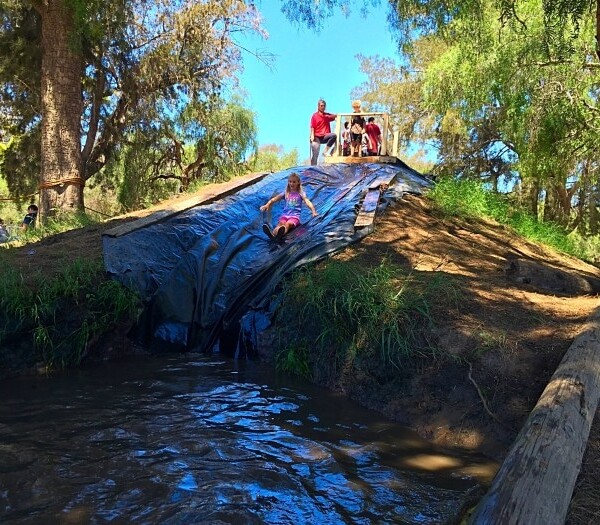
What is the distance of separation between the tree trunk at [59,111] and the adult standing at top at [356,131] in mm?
5646

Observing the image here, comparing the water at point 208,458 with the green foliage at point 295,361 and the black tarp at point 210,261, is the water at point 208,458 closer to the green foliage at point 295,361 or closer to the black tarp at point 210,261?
the green foliage at point 295,361

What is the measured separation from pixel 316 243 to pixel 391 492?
3.94 metres

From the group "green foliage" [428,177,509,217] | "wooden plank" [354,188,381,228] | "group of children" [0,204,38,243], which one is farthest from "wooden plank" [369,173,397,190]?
"group of children" [0,204,38,243]

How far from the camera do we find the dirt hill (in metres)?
3.82

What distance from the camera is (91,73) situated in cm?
1405

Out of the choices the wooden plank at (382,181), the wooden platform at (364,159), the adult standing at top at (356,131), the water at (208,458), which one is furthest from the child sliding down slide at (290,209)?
the adult standing at top at (356,131)

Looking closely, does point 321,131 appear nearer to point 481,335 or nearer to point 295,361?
point 295,361

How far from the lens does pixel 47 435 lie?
356 centimetres

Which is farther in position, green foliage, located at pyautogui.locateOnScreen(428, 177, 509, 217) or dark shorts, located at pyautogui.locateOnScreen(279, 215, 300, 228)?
green foliage, located at pyautogui.locateOnScreen(428, 177, 509, 217)

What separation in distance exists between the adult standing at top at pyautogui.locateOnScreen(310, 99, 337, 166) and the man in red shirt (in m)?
0.79

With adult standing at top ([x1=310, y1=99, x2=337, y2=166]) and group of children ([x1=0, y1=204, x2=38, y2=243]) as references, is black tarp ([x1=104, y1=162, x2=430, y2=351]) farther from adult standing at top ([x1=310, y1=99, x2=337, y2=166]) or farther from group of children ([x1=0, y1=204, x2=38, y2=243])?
group of children ([x1=0, y1=204, x2=38, y2=243])

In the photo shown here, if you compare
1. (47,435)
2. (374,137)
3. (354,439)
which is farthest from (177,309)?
(374,137)

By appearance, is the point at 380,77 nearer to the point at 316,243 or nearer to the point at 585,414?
the point at 316,243

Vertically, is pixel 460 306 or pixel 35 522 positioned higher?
pixel 460 306
